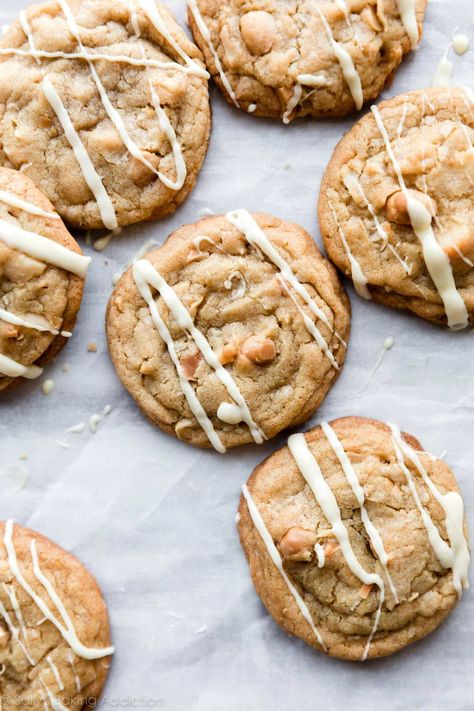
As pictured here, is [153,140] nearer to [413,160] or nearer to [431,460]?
[413,160]

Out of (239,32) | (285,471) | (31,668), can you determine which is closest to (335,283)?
(285,471)

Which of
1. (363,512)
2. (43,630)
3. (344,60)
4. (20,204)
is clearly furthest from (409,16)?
(43,630)

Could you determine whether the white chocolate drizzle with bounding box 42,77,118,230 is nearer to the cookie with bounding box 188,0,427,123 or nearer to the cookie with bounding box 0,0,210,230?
the cookie with bounding box 0,0,210,230

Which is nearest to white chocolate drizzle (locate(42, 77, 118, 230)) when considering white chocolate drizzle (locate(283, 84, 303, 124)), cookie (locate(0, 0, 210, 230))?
cookie (locate(0, 0, 210, 230))

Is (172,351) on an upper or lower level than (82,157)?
lower

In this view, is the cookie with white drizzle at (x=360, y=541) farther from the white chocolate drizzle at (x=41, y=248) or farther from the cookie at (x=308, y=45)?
the cookie at (x=308, y=45)

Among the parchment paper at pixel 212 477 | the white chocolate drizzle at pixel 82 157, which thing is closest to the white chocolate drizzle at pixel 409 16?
the parchment paper at pixel 212 477

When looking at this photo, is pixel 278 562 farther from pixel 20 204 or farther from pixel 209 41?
pixel 209 41
